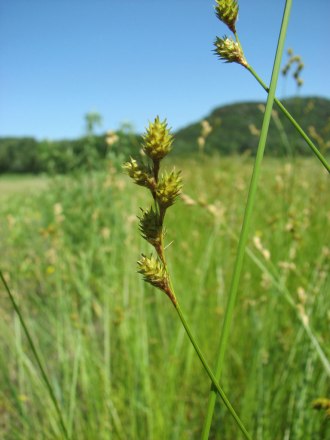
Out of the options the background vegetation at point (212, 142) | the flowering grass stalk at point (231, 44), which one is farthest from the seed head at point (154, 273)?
the background vegetation at point (212, 142)

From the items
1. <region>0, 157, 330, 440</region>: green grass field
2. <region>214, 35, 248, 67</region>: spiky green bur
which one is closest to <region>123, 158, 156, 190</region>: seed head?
<region>214, 35, 248, 67</region>: spiky green bur

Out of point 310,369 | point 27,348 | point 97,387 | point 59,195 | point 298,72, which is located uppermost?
point 298,72

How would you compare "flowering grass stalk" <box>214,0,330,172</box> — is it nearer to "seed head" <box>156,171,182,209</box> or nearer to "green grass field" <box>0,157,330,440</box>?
"seed head" <box>156,171,182,209</box>

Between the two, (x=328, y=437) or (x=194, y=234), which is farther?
(x=194, y=234)

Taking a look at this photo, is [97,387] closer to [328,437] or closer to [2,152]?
[328,437]

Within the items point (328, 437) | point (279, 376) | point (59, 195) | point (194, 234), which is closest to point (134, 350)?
point (279, 376)

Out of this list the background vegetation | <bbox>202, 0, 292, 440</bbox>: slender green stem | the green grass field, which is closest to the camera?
<bbox>202, 0, 292, 440</bbox>: slender green stem

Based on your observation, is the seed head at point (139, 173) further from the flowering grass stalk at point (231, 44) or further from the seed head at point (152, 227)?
the flowering grass stalk at point (231, 44)
